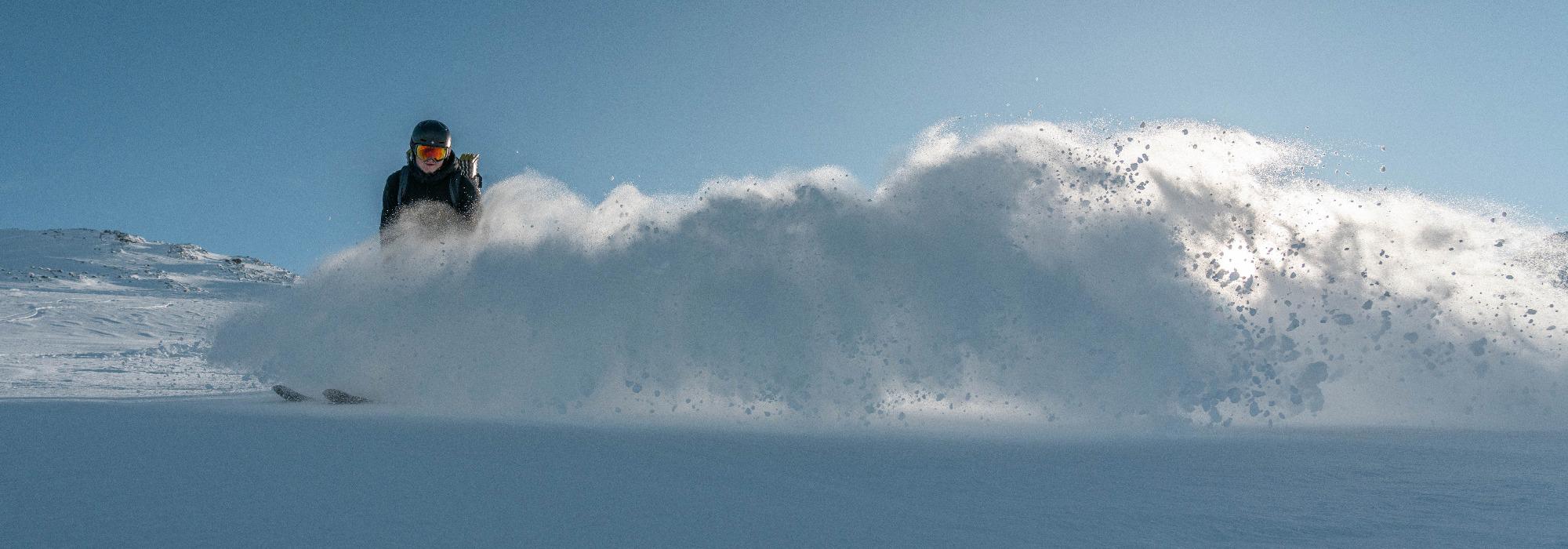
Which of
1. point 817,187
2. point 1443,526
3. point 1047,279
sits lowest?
point 1443,526

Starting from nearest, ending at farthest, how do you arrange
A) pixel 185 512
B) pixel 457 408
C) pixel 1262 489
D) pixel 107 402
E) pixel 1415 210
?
pixel 185 512 → pixel 1262 489 → pixel 107 402 → pixel 457 408 → pixel 1415 210

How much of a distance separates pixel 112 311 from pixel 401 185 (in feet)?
45.7

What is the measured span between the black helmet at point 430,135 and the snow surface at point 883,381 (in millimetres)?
583

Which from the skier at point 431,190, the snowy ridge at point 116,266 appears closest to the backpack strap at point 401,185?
the skier at point 431,190

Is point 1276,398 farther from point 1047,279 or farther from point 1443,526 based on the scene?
point 1443,526

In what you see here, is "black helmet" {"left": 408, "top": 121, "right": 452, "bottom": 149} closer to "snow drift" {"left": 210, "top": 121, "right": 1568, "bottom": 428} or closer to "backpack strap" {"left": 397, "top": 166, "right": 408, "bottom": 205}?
"backpack strap" {"left": 397, "top": 166, "right": 408, "bottom": 205}

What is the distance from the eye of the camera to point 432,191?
6.41m

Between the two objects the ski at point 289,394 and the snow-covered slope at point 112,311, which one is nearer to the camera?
the ski at point 289,394

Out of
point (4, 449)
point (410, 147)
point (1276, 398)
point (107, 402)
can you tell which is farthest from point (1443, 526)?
point (410, 147)

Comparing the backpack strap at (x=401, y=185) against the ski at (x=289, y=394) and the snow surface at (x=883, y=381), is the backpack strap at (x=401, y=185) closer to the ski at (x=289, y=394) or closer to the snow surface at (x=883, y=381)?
the snow surface at (x=883, y=381)

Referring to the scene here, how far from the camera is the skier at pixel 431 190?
20.7 ft

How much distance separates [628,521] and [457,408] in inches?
121

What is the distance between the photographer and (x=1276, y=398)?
444 centimetres

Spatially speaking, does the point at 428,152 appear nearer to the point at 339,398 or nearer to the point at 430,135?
the point at 430,135
